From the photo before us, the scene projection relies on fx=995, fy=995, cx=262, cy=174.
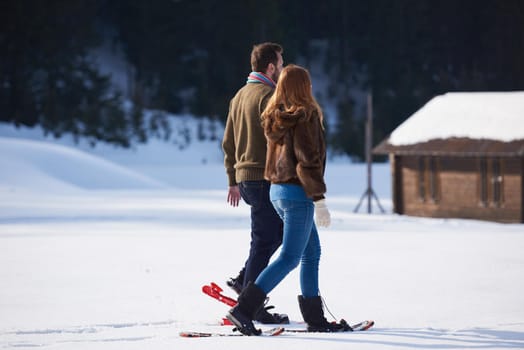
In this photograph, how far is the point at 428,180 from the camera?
80.5ft

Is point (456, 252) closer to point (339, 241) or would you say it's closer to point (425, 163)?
point (339, 241)

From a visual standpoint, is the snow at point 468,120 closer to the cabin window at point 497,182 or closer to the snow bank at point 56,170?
the cabin window at point 497,182

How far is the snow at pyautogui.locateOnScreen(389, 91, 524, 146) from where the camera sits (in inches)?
906

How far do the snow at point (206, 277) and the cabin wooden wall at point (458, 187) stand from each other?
3.27ft

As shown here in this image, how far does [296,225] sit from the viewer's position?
6949mm

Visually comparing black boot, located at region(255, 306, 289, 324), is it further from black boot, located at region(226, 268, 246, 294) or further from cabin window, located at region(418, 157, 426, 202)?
cabin window, located at region(418, 157, 426, 202)

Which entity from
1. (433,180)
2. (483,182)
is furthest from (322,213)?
(433,180)

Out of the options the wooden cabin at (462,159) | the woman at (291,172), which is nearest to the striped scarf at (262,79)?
the woman at (291,172)

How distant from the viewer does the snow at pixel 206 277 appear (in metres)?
7.29

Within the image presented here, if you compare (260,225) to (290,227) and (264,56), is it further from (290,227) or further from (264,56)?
(264,56)

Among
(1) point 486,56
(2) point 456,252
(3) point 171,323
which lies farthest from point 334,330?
(1) point 486,56

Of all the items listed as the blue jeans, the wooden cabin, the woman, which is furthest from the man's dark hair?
the wooden cabin

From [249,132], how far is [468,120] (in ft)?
56.7

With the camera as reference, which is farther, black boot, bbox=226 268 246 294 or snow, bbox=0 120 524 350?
black boot, bbox=226 268 246 294
